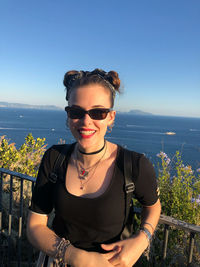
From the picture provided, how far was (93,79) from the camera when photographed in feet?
5.72

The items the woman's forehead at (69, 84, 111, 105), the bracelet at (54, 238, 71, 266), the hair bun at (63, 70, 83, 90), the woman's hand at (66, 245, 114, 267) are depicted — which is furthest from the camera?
the hair bun at (63, 70, 83, 90)

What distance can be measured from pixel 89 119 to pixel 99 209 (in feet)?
2.31

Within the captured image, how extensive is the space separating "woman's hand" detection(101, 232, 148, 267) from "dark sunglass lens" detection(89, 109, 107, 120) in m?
0.96

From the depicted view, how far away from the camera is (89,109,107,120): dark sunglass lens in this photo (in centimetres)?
173

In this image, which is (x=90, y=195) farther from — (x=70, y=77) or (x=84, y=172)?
(x=70, y=77)

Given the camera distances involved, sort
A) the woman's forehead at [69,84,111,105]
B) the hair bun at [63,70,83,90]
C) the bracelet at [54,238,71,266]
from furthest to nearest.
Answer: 1. the hair bun at [63,70,83,90]
2. the woman's forehead at [69,84,111,105]
3. the bracelet at [54,238,71,266]

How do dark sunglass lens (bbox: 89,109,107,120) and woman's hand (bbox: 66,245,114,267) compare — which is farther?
dark sunglass lens (bbox: 89,109,107,120)

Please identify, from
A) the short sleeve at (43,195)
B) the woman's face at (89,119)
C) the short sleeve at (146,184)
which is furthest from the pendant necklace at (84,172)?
the short sleeve at (146,184)

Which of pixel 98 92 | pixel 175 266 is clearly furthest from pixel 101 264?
pixel 175 266

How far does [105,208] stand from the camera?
160cm

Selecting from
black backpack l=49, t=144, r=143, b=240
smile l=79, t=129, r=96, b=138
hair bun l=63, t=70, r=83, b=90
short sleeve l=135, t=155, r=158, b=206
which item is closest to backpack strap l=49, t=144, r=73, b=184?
black backpack l=49, t=144, r=143, b=240

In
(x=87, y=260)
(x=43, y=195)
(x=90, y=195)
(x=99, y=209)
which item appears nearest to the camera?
(x=87, y=260)

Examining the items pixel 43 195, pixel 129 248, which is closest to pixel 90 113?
pixel 43 195

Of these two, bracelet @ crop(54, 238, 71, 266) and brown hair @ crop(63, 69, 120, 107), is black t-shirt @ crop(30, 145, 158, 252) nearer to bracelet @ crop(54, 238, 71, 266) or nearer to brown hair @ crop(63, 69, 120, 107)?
bracelet @ crop(54, 238, 71, 266)
